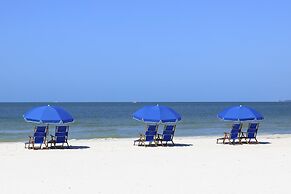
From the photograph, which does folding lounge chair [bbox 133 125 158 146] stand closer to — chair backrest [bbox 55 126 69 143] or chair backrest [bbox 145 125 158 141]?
chair backrest [bbox 145 125 158 141]

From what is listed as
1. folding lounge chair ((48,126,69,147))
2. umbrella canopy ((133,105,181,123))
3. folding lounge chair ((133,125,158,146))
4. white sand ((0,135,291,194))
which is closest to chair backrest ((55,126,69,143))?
folding lounge chair ((48,126,69,147))

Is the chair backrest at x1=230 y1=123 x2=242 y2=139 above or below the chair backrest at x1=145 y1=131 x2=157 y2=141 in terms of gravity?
above

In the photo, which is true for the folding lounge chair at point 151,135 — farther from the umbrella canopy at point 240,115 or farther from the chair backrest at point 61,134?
the chair backrest at point 61,134

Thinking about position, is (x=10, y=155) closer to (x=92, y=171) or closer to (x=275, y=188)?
(x=92, y=171)

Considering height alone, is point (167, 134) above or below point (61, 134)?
above

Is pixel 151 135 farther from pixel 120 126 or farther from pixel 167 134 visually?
pixel 120 126

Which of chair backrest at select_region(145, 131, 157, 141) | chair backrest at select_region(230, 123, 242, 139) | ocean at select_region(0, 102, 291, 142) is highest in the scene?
ocean at select_region(0, 102, 291, 142)

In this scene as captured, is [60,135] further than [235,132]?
No

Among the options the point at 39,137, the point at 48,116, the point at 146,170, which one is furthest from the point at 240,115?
the point at 146,170

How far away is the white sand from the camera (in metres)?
9.23

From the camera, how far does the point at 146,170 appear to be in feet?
37.5

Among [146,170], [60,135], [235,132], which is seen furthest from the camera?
[235,132]

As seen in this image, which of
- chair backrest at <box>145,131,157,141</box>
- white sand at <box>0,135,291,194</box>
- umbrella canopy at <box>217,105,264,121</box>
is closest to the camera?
white sand at <box>0,135,291,194</box>

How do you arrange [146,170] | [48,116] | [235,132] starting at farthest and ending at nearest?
1. [235,132]
2. [48,116]
3. [146,170]
